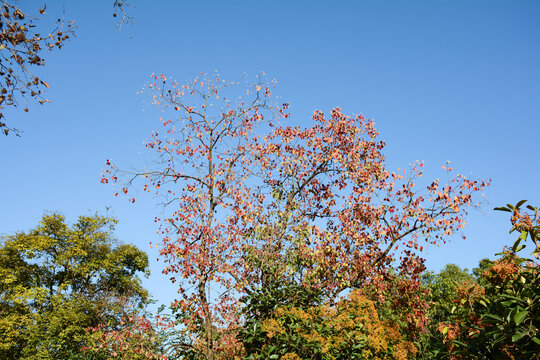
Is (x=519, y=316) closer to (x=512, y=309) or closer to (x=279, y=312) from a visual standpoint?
(x=512, y=309)

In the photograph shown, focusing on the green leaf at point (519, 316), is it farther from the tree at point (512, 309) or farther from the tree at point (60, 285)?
the tree at point (60, 285)

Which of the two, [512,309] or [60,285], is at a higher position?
[60,285]

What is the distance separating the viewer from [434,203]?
12.5 metres

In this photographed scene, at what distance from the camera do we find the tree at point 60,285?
88.2 ft

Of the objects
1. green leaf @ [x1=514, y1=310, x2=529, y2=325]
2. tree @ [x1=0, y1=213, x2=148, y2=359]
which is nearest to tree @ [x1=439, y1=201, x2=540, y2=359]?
green leaf @ [x1=514, y1=310, x2=529, y2=325]

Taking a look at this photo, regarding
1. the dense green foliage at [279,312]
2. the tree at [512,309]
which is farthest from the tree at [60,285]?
the tree at [512,309]

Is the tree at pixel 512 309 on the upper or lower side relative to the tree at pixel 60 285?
lower

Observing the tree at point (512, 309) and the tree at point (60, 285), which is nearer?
the tree at point (512, 309)

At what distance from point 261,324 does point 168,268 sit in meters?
4.60

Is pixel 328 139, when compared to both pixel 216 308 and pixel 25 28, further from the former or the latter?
pixel 25 28

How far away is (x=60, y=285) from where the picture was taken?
29906 mm

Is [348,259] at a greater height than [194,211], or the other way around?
[194,211]

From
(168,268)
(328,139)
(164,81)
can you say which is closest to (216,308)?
(168,268)

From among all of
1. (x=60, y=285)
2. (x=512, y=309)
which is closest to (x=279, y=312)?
(x=512, y=309)
